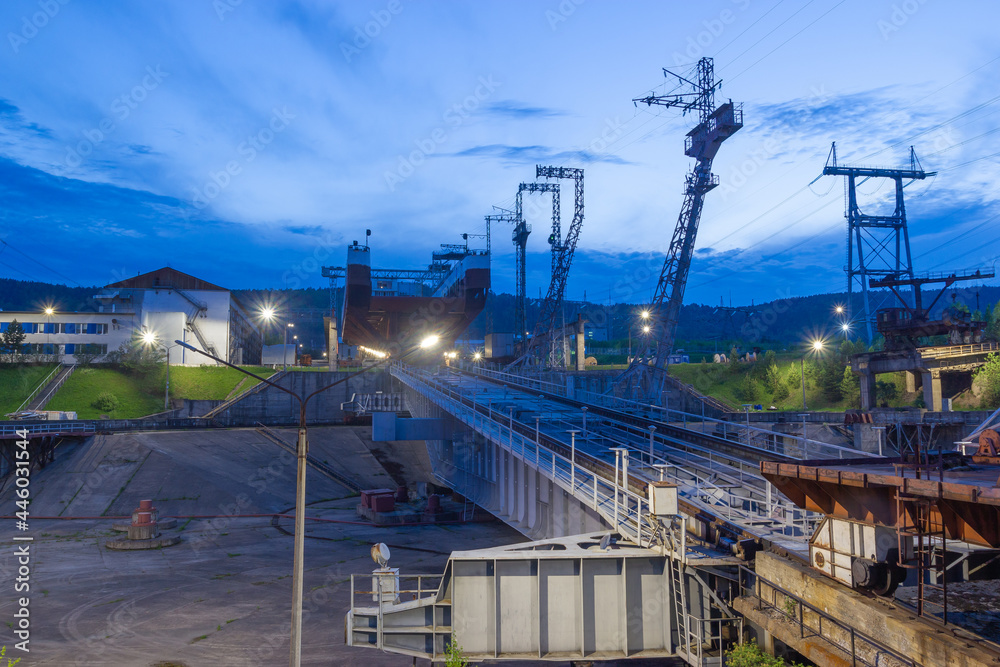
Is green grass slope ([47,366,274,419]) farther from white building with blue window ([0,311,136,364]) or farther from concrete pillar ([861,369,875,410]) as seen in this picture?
concrete pillar ([861,369,875,410])

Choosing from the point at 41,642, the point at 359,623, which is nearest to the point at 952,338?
the point at 359,623

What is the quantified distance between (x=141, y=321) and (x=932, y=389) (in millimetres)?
76116

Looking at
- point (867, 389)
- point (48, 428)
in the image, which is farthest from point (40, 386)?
point (867, 389)

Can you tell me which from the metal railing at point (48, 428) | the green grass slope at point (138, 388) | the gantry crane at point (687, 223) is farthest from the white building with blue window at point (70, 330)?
the gantry crane at point (687, 223)

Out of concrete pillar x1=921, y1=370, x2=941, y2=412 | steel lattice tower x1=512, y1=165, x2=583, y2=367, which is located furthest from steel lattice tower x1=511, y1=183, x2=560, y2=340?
concrete pillar x1=921, y1=370, x2=941, y2=412

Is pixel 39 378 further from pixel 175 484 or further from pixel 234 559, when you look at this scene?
pixel 234 559

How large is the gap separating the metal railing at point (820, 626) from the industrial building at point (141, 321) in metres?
65.2

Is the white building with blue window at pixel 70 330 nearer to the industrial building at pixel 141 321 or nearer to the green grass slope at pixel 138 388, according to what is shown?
the industrial building at pixel 141 321

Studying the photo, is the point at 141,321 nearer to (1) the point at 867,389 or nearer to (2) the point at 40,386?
(2) the point at 40,386

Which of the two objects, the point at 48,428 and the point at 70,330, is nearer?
the point at 48,428

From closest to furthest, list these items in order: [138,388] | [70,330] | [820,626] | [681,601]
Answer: [820,626], [681,601], [138,388], [70,330]

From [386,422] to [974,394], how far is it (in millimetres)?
43351

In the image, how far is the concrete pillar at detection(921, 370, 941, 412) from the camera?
46.7 metres

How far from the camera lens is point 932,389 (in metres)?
46.9
